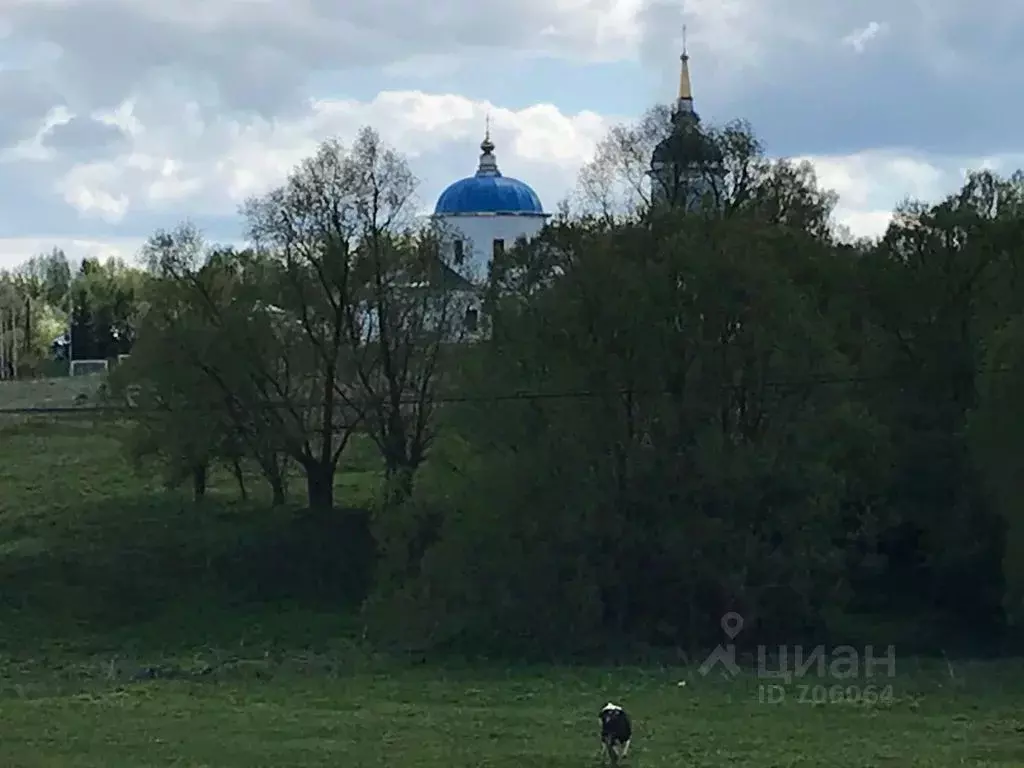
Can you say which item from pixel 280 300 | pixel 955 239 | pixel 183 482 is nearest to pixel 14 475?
pixel 183 482

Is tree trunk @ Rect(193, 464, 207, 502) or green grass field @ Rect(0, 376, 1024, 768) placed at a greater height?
tree trunk @ Rect(193, 464, 207, 502)

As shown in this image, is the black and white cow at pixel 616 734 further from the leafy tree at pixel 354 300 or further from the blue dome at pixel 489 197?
the blue dome at pixel 489 197

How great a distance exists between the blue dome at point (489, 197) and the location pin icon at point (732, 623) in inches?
2191

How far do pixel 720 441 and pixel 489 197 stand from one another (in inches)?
2231

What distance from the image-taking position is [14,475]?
57.7m

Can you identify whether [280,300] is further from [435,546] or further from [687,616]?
[687,616]

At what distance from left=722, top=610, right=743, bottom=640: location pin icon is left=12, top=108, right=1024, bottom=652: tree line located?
6.9 inches

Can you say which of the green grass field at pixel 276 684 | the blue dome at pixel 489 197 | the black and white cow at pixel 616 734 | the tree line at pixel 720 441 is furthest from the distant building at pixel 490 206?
the black and white cow at pixel 616 734

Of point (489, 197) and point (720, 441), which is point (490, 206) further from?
point (720, 441)

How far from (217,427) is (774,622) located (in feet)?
55.8

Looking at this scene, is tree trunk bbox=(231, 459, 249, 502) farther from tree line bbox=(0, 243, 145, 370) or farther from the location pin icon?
tree line bbox=(0, 243, 145, 370)

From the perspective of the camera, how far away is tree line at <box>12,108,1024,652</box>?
37.1 metres

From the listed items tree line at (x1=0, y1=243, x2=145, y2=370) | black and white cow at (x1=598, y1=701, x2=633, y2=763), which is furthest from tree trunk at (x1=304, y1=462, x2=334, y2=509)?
tree line at (x1=0, y1=243, x2=145, y2=370)

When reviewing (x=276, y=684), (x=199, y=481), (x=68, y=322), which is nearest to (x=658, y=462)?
(x=276, y=684)
